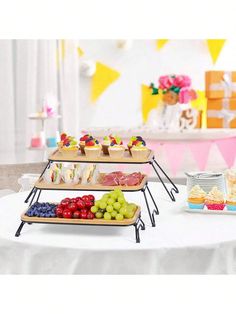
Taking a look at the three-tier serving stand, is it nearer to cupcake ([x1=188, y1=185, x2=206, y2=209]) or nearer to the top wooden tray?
the top wooden tray

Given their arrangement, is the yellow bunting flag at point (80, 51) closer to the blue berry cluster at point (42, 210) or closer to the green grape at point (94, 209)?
the blue berry cluster at point (42, 210)

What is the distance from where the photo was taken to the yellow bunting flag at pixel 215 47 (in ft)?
20.4

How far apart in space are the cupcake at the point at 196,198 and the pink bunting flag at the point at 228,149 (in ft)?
7.37

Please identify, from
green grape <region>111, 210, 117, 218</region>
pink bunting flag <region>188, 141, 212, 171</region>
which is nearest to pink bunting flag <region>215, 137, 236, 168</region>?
pink bunting flag <region>188, 141, 212, 171</region>

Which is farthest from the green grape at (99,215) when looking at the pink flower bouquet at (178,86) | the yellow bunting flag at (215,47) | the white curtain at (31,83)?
the yellow bunting flag at (215,47)

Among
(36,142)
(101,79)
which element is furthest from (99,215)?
(101,79)

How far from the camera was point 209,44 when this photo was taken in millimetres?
6203

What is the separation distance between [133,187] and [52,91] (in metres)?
3.76

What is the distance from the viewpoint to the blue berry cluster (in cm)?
238

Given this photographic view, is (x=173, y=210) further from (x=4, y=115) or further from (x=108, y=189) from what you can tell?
(x=4, y=115)

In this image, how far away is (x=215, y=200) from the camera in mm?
2625

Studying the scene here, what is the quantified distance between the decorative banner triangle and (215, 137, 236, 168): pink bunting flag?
5.57 feet

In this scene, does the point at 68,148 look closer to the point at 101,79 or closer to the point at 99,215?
the point at 99,215

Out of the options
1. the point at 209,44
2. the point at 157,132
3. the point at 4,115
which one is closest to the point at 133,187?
the point at 157,132
